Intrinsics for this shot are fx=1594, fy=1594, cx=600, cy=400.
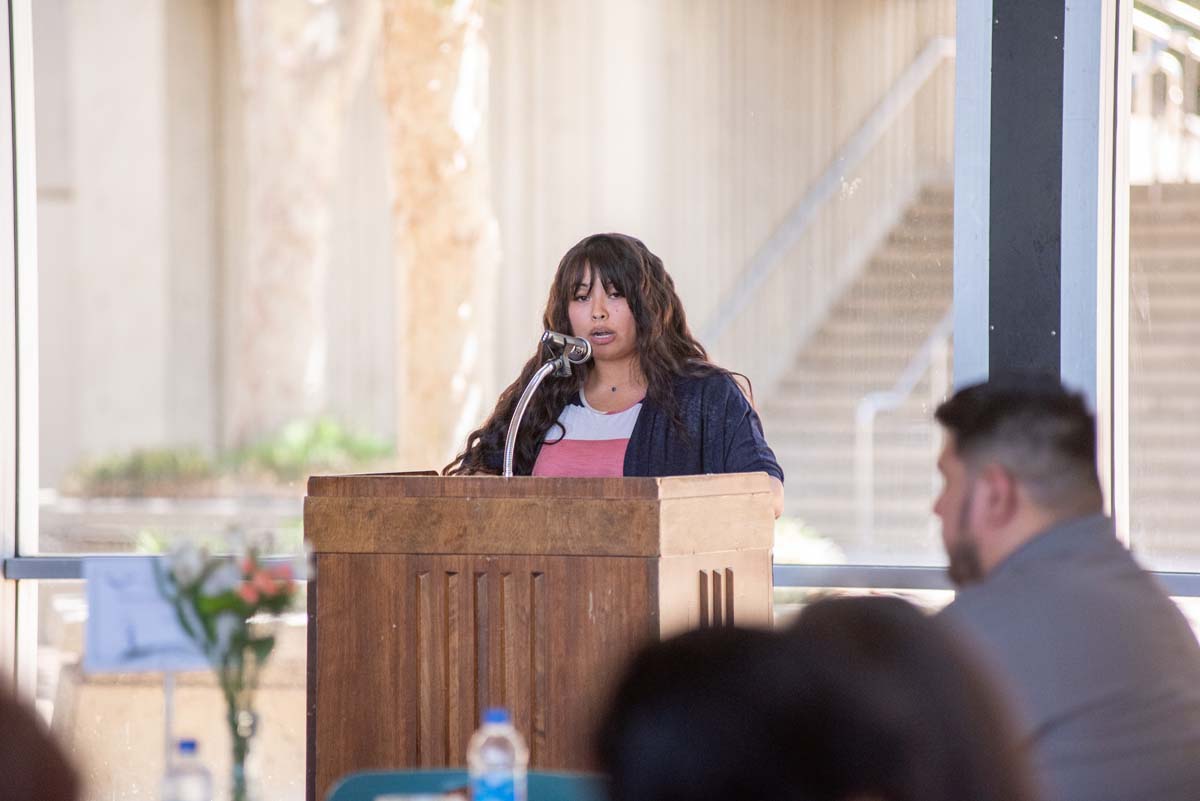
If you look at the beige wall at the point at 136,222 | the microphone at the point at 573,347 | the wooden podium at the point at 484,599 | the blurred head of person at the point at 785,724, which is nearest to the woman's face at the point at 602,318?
the microphone at the point at 573,347

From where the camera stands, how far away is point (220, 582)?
191 cm

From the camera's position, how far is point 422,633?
2379 mm

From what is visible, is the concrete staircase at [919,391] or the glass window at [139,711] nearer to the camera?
the concrete staircase at [919,391]

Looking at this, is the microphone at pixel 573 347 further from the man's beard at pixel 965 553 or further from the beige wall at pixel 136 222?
the beige wall at pixel 136 222

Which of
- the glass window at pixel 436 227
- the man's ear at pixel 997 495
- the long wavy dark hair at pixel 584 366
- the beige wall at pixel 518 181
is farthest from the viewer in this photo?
the beige wall at pixel 518 181

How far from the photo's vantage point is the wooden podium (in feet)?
7.55

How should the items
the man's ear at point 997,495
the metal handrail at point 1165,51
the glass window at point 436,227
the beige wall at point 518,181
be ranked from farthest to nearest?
the beige wall at point 518,181
the glass window at point 436,227
the metal handrail at point 1165,51
the man's ear at point 997,495

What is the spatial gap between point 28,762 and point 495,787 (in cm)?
75

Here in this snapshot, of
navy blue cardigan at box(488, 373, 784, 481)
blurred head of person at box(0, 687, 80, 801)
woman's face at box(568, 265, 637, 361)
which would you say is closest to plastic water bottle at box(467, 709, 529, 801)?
blurred head of person at box(0, 687, 80, 801)

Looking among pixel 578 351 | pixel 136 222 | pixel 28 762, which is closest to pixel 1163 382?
pixel 578 351

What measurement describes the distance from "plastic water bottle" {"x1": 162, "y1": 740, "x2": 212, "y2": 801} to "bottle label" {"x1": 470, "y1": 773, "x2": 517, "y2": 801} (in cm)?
34

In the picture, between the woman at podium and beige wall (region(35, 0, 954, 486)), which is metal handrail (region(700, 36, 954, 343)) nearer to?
beige wall (region(35, 0, 954, 486))

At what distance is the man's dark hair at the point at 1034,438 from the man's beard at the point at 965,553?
0.20 feet

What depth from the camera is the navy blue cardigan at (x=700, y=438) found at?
3.02 metres
